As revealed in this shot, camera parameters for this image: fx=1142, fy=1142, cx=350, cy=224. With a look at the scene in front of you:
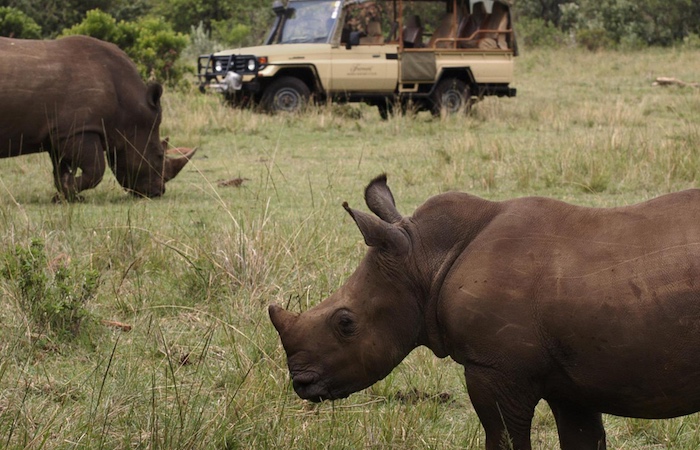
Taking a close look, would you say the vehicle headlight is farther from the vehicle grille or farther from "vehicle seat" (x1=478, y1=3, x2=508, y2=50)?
"vehicle seat" (x1=478, y1=3, x2=508, y2=50)

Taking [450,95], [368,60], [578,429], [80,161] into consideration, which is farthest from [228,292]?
[450,95]

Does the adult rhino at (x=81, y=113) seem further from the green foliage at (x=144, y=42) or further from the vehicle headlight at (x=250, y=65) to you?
the green foliage at (x=144, y=42)

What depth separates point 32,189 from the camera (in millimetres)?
10594

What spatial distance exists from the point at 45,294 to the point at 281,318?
2327 mm

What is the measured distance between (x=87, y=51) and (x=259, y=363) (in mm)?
6010

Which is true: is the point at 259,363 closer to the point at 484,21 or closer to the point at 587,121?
the point at 587,121

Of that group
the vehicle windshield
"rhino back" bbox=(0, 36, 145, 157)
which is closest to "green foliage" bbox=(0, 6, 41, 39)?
the vehicle windshield

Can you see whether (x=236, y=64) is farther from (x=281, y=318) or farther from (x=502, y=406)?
(x=502, y=406)

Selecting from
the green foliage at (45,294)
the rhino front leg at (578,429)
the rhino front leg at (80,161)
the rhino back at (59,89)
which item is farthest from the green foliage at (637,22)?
the rhino front leg at (578,429)

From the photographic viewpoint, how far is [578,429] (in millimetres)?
3738

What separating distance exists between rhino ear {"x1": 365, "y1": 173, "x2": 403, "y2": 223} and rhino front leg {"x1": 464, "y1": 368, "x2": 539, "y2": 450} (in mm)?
635

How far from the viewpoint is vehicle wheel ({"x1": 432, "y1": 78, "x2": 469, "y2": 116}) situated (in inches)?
731

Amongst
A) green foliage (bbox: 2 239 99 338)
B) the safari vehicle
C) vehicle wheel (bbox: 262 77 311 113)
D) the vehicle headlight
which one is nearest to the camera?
green foliage (bbox: 2 239 99 338)

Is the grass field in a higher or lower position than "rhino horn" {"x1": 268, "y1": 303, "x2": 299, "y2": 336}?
lower
